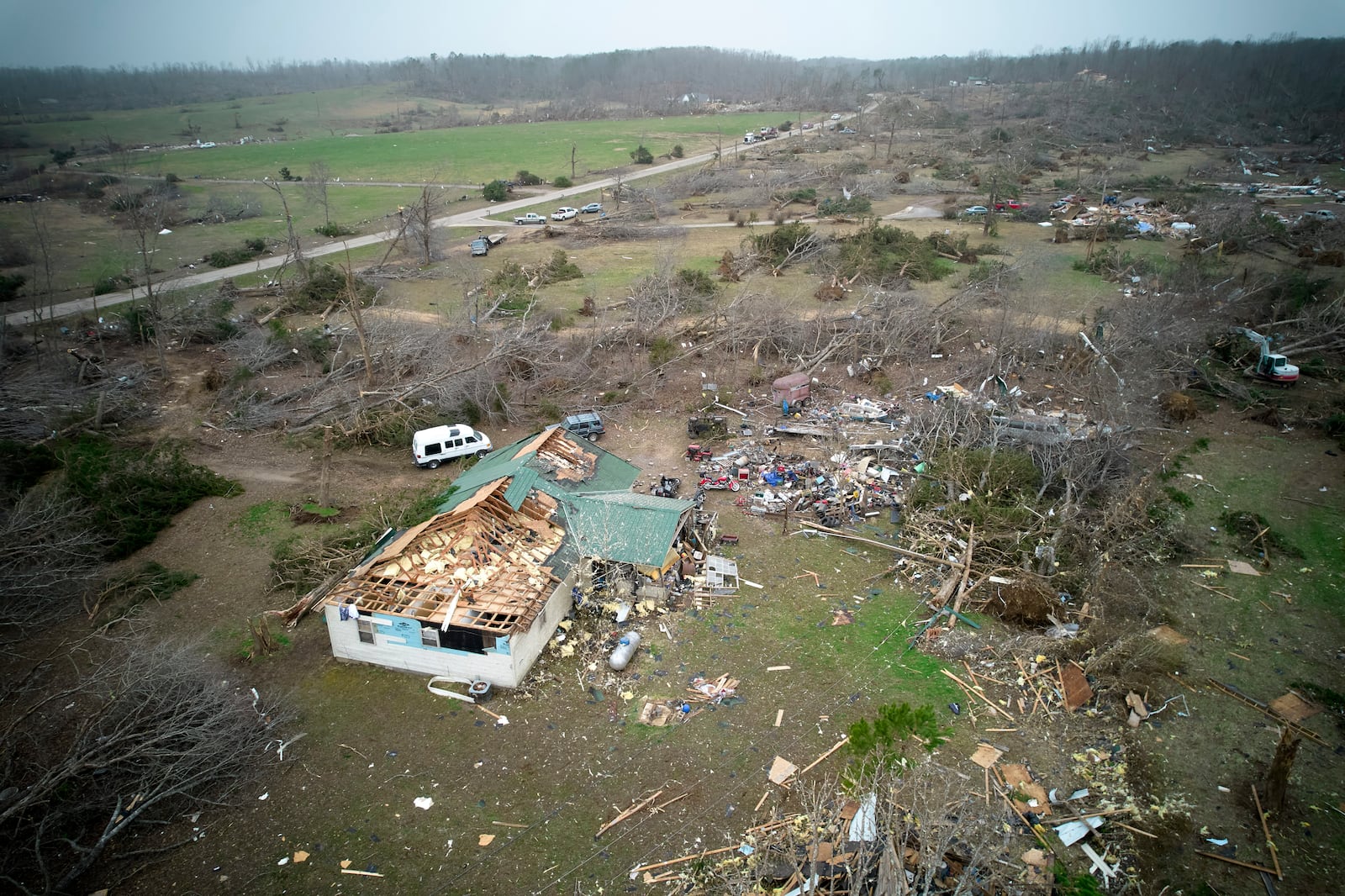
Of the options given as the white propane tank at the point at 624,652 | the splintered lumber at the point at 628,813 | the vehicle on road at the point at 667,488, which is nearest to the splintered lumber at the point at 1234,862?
the splintered lumber at the point at 628,813

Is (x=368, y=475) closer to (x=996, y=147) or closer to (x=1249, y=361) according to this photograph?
(x=1249, y=361)

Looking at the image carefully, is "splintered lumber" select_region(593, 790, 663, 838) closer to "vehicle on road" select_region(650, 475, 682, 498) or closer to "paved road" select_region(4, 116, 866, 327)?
"vehicle on road" select_region(650, 475, 682, 498)

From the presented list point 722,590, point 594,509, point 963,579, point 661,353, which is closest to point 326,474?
point 594,509

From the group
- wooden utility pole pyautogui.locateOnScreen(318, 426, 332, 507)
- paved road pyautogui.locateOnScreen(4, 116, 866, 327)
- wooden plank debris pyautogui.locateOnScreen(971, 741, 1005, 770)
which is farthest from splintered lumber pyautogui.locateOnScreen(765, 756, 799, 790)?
paved road pyautogui.locateOnScreen(4, 116, 866, 327)

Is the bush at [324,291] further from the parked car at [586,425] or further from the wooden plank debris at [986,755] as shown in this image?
the wooden plank debris at [986,755]

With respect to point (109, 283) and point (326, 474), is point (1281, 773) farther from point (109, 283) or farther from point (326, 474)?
point (109, 283)

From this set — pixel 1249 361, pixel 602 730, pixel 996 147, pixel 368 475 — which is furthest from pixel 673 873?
pixel 996 147
